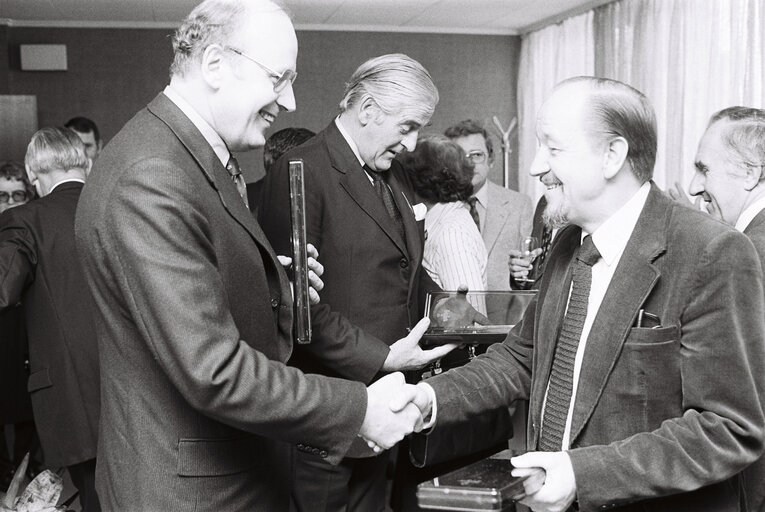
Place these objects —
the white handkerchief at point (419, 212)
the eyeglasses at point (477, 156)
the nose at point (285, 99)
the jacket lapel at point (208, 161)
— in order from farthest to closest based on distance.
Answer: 1. the eyeglasses at point (477, 156)
2. the white handkerchief at point (419, 212)
3. the nose at point (285, 99)
4. the jacket lapel at point (208, 161)

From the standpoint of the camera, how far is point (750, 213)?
251 cm

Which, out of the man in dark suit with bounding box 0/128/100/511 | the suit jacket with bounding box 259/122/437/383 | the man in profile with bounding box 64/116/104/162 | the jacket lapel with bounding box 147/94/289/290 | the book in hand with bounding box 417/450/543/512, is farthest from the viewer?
the man in profile with bounding box 64/116/104/162

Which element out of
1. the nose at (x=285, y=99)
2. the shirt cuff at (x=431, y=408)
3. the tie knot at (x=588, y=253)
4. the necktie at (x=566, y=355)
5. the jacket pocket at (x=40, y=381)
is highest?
the nose at (x=285, y=99)

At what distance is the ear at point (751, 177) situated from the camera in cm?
250

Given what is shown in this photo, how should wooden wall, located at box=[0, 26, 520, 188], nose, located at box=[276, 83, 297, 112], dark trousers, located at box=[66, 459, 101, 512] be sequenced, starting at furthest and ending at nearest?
wooden wall, located at box=[0, 26, 520, 188] → dark trousers, located at box=[66, 459, 101, 512] → nose, located at box=[276, 83, 297, 112]

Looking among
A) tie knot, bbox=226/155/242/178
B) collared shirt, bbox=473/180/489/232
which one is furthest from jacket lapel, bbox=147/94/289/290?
collared shirt, bbox=473/180/489/232

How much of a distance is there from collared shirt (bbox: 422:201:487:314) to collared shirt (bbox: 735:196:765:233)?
901mm

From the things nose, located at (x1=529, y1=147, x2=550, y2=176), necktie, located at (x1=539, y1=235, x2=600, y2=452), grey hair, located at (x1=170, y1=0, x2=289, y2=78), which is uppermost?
grey hair, located at (x1=170, y1=0, x2=289, y2=78)

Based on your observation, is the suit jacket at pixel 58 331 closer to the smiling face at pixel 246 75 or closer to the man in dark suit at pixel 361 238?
the man in dark suit at pixel 361 238

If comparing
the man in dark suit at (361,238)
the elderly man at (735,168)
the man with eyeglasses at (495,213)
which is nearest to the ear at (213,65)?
the man in dark suit at (361,238)

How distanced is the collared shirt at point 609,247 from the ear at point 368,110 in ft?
3.69

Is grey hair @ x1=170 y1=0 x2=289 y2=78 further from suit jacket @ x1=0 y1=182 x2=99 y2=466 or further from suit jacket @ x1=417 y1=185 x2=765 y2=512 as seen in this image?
suit jacket @ x1=0 y1=182 x2=99 y2=466

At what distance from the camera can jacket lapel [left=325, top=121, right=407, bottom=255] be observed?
2.52 m

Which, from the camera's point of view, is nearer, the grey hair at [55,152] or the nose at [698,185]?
the nose at [698,185]
